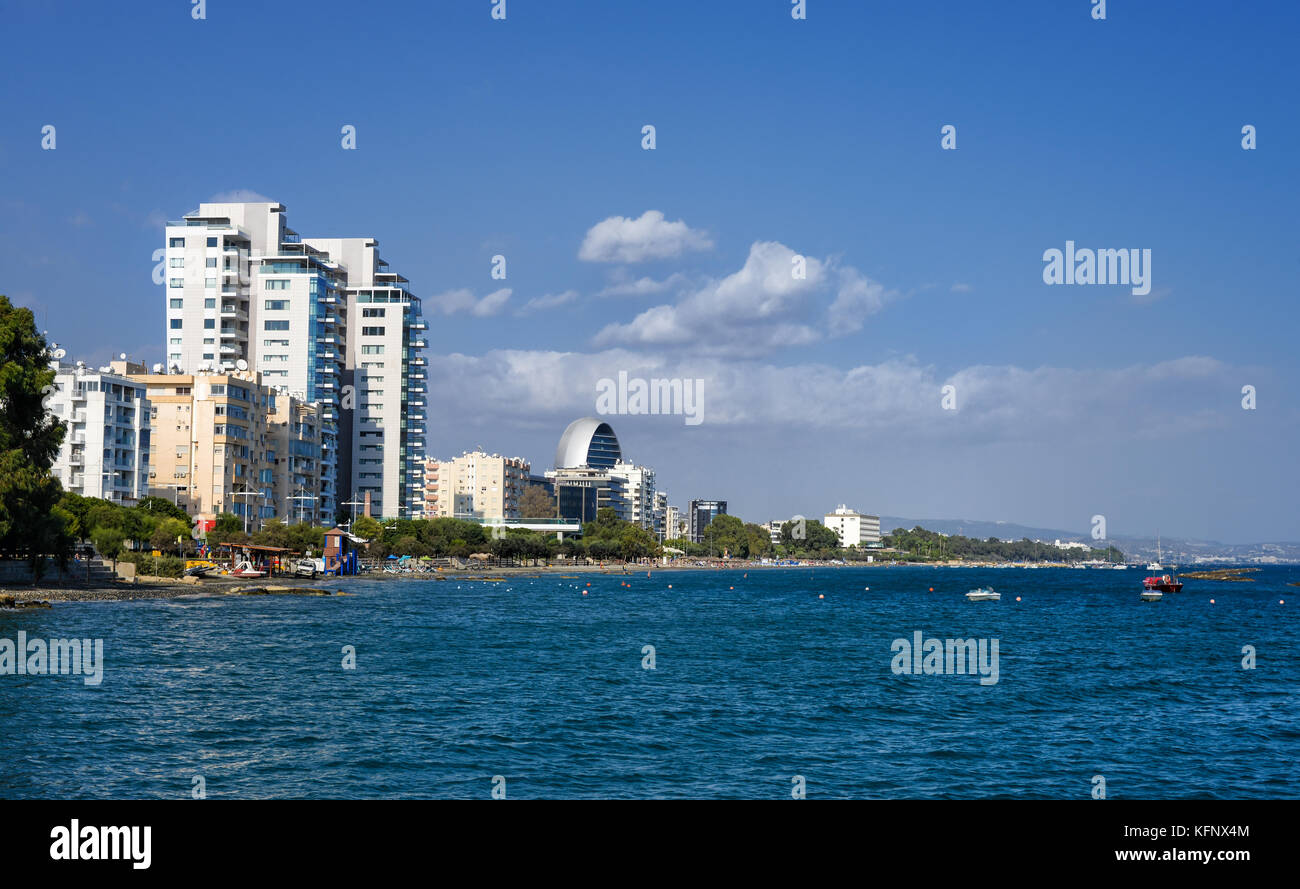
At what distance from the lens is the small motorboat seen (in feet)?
380

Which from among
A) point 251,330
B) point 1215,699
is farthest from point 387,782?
point 251,330

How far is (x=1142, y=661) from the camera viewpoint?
57250 millimetres

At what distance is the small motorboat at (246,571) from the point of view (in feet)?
380

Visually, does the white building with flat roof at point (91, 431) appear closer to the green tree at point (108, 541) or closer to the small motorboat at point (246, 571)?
the small motorboat at point (246, 571)

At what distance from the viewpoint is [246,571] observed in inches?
4594

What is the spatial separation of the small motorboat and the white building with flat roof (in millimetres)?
18083

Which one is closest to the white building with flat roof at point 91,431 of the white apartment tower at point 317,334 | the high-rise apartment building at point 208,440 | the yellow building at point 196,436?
the high-rise apartment building at point 208,440

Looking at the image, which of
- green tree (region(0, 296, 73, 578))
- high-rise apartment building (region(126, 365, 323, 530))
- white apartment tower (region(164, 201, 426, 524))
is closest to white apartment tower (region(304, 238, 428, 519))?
white apartment tower (region(164, 201, 426, 524))

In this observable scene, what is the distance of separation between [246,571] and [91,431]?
25319 millimetres

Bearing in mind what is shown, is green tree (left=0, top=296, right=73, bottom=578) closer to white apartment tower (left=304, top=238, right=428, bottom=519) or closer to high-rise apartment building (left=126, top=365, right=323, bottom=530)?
high-rise apartment building (left=126, top=365, right=323, bottom=530)

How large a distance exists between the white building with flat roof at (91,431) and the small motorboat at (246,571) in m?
18.1

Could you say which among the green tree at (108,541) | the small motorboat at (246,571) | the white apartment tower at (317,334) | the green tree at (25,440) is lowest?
the small motorboat at (246,571)

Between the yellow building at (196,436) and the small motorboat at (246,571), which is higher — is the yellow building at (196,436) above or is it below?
above
